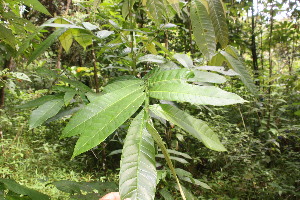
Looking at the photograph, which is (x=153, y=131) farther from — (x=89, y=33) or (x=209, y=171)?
(x=209, y=171)

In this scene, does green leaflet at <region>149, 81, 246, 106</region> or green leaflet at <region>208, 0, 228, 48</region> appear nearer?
green leaflet at <region>149, 81, 246, 106</region>

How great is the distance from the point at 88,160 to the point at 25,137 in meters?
1.32

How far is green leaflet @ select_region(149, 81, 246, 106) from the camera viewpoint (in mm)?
425

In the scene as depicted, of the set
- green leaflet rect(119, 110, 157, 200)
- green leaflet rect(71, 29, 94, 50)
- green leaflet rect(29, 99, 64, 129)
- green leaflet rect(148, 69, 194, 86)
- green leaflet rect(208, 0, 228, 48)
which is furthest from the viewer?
green leaflet rect(71, 29, 94, 50)

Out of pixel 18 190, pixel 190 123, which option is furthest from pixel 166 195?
pixel 190 123

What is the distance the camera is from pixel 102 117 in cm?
41

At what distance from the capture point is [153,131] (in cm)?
40

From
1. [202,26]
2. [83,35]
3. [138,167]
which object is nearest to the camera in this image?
[138,167]

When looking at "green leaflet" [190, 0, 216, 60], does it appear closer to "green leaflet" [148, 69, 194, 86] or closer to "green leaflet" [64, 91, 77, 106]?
"green leaflet" [148, 69, 194, 86]

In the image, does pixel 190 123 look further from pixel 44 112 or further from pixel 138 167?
pixel 44 112

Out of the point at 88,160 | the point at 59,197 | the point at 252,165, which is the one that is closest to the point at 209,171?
the point at 252,165

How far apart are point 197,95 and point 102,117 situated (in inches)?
6.9

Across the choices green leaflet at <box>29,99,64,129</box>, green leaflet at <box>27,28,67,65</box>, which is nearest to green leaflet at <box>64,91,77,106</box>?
green leaflet at <box>29,99,64,129</box>

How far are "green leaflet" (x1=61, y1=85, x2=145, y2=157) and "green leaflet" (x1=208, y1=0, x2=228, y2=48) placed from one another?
1.01 feet
